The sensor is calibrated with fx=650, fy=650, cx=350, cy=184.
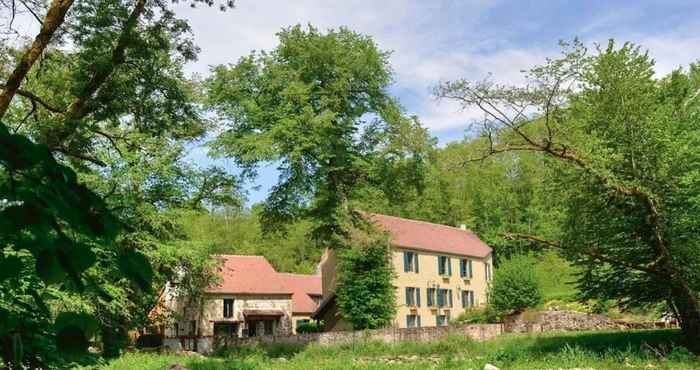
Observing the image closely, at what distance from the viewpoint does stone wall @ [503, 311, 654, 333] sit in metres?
34.7

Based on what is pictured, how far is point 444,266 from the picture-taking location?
47062 millimetres

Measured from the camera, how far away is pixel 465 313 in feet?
148

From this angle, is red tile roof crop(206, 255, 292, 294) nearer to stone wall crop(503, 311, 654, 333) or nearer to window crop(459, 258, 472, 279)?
window crop(459, 258, 472, 279)

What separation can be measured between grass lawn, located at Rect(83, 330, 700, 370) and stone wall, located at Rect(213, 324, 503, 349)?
86cm

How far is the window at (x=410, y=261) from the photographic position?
43500 mm

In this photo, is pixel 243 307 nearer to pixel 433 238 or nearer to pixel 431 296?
pixel 431 296

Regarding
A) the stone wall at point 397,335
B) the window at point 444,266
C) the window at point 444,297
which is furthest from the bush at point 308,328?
the stone wall at point 397,335

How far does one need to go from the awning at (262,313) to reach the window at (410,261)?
410 inches

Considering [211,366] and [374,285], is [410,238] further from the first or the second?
[211,366]

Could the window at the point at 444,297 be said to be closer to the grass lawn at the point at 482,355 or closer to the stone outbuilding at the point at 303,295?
the stone outbuilding at the point at 303,295

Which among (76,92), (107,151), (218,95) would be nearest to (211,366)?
(107,151)

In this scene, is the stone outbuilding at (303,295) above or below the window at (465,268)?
below

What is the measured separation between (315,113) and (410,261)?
13814mm

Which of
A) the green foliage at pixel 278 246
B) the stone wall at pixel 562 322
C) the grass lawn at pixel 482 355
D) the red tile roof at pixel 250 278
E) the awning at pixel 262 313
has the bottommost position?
the grass lawn at pixel 482 355
